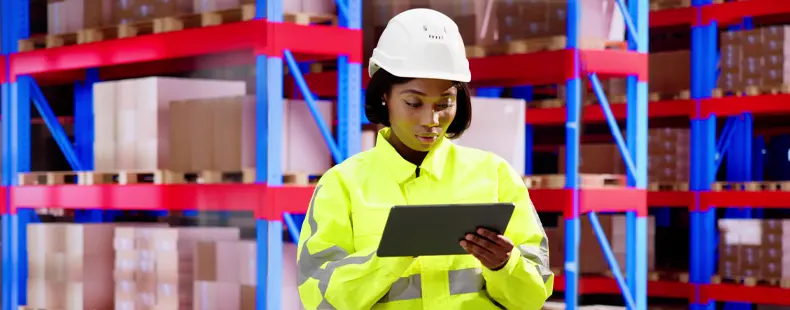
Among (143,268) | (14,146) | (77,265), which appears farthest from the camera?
(14,146)

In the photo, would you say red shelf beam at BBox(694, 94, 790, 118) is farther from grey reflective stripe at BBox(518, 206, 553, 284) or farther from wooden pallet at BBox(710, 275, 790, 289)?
grey reflective stripe at BBox(518, 206, 553, 284)

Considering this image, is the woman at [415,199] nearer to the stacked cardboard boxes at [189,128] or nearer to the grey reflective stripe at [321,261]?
the grey reflective stripe at [321,261]

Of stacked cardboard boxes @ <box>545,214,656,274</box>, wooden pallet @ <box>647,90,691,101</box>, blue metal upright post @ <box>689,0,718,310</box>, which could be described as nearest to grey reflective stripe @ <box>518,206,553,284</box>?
stacked cardboard boxes @ <box>545,214,656,274</box>

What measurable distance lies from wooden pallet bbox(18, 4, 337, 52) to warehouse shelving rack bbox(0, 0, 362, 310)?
0.26ft

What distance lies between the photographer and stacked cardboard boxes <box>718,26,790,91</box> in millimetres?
10203

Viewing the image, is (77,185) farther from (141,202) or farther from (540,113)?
(540,113)

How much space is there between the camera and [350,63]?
7.29 meters

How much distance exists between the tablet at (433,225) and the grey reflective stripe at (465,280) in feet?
0.61

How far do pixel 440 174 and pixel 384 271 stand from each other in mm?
329

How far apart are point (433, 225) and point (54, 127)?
7.53 m

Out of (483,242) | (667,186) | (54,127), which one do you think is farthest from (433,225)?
(667,186)

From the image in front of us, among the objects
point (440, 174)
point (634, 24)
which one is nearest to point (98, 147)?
Answer: point (634, 24)

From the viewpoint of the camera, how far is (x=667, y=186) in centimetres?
1147

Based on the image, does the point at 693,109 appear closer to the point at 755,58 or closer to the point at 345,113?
the point at 755,58
